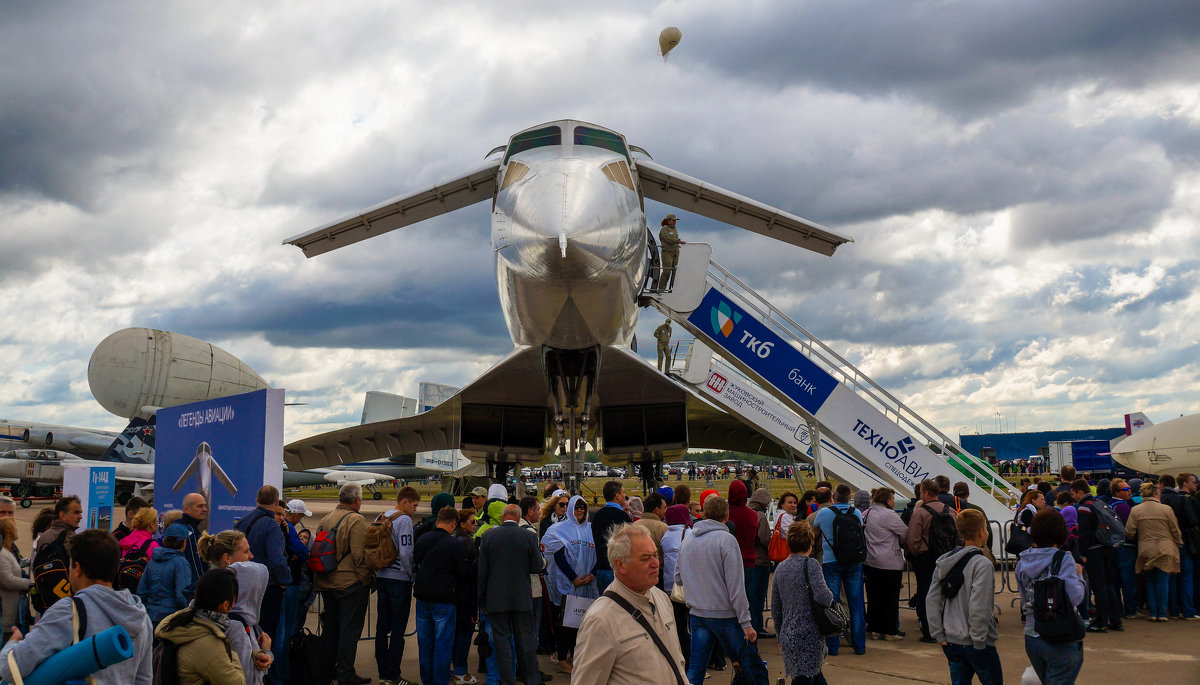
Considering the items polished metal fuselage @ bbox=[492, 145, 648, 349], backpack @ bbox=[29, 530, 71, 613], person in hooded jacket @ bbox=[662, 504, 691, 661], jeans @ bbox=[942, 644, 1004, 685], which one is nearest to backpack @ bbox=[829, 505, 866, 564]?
person in hooded jacket @ bbox=[662, 504, 691, 661]

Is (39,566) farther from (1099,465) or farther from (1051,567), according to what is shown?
(1099,465)

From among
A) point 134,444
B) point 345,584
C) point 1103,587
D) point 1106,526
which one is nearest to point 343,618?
point 345,584

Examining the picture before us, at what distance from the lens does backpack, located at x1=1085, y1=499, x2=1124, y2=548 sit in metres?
8.35

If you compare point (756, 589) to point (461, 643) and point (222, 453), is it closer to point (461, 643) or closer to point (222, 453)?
point (461, 643)

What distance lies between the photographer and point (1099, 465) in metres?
46.5

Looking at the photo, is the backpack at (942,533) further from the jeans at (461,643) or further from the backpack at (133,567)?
the backpack at (133,567)

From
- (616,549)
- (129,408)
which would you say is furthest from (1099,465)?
(616,549)

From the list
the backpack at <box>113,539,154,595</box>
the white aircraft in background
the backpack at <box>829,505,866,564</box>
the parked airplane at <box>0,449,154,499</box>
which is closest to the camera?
the backpack at <box>113,539,154,595</box>

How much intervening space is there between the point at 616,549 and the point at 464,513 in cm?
390

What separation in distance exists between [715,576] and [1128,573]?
6.41m

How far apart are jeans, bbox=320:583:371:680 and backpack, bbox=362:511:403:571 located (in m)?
0.25

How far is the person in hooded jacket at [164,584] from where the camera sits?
16.4ft

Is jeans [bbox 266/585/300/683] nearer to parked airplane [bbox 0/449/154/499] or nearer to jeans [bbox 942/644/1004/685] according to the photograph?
jeans [bbox 942/644/1004/685]

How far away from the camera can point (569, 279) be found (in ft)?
29.5
